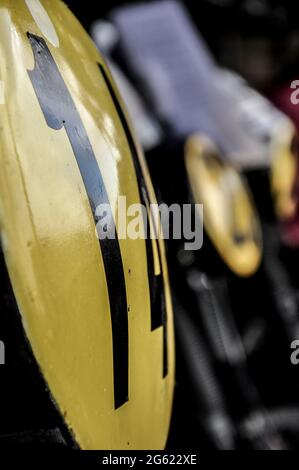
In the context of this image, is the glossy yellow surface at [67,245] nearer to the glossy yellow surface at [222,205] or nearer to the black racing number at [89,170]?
the black racing number at [89,170]

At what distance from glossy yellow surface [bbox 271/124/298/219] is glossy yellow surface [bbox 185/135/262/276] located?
30 cm

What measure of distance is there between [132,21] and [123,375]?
55.9 inches

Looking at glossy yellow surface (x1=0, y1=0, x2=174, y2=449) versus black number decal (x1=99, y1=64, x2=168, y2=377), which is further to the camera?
black number decal (x1=99, y1=64, x2=168, y2=377)

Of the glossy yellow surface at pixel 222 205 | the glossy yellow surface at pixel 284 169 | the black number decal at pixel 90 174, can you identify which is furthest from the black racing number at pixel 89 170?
the glossy yellow surface at pixel 284 169

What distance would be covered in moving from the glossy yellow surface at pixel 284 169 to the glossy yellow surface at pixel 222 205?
297 mm

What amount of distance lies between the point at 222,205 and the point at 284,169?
481 mm

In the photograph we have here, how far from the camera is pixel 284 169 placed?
1.93m

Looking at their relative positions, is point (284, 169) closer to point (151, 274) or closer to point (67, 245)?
point (151, 274)

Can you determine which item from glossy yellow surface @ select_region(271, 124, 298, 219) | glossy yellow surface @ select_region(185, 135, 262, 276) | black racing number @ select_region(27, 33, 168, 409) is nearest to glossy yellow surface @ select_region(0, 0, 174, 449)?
black racing number @ select_region(27, 33, 168, 409)

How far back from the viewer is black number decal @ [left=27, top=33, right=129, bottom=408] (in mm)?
623

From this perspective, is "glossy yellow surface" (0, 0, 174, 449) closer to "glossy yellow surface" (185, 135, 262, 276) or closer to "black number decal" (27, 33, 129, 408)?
"black number decal" (27, 33, 129, 408)

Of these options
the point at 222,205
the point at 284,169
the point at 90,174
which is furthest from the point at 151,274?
the point at 284,169

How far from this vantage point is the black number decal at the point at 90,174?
623mm

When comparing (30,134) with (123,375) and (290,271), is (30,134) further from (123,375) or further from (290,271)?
(290,271)
